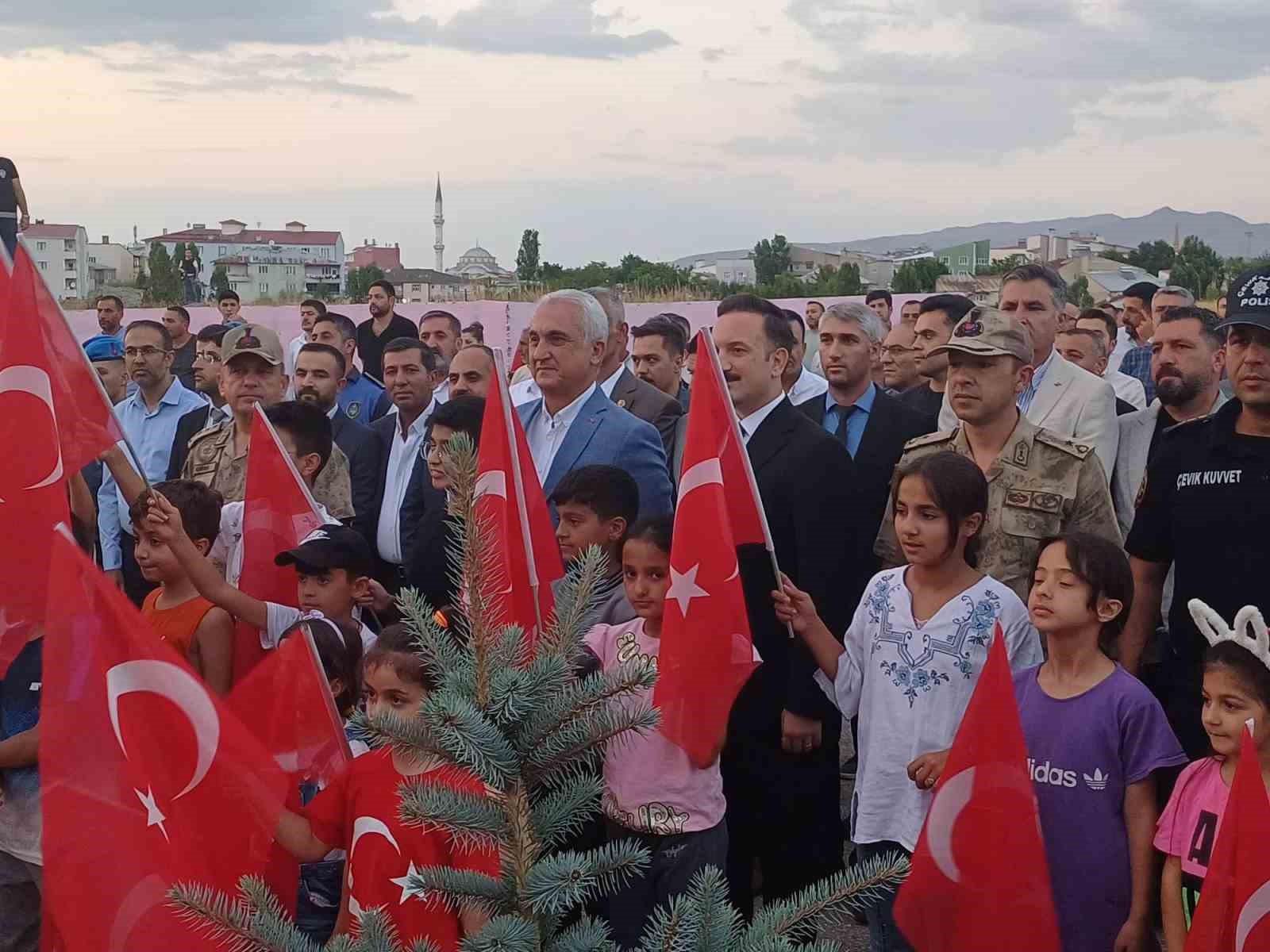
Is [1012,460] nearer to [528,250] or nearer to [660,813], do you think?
[660,813]

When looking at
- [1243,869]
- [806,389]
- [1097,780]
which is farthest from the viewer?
[806,389]

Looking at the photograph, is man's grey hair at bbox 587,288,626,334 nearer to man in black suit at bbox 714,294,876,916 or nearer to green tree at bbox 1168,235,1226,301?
man in black suit at bbox 714,294,876,916

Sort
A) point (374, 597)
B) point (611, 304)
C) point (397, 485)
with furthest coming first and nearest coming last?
point (611, 304) → point (397, 485) → point (374, 597)

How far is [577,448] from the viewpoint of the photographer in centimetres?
492

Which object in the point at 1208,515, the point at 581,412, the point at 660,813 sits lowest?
the point at 660,813

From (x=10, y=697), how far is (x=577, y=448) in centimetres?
197

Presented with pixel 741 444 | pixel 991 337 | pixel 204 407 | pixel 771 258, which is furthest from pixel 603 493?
pixel 771 258

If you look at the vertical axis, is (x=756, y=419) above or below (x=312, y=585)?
above

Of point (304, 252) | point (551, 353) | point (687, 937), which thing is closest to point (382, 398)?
point (551, 353)

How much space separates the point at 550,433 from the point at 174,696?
216 cm

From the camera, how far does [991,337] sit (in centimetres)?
422

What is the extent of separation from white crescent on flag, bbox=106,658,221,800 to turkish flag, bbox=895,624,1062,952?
1675 millimetres

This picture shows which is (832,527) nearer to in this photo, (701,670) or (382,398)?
(701,670)

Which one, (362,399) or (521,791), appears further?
(362,399)
